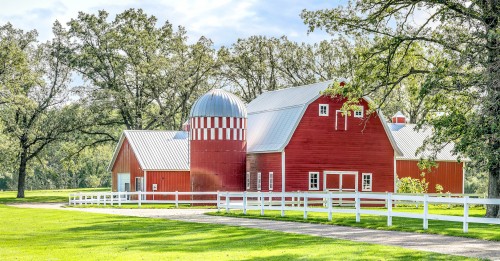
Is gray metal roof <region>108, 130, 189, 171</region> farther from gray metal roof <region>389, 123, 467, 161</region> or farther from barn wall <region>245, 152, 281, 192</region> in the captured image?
gray metal roof <region>389, 123, 467, 161</region>

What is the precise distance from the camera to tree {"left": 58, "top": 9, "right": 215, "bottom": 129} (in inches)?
2921

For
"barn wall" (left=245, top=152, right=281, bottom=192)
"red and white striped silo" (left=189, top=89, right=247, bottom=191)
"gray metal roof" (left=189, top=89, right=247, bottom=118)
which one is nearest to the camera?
"barn wall" (left=245, top=152, right=281, bottom=192)

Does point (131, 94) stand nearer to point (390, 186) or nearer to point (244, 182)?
point (244, 182)

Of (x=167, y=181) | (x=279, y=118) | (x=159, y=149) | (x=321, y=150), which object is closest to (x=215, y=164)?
(x=279, y=118)

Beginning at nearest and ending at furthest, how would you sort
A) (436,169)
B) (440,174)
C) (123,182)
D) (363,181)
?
(363,181), (436,169), (440,174), (123,182)

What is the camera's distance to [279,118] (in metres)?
55.8

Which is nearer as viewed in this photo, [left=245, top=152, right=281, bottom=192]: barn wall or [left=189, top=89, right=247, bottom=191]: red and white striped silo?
[left=245, top=152, right=281, bottom=192]: barn wall

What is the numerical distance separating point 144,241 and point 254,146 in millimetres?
31488

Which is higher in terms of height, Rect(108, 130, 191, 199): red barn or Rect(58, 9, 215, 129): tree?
Rect(58, 9, 215, 129): tree

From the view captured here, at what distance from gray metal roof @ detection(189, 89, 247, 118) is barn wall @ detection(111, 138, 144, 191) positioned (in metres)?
9.76

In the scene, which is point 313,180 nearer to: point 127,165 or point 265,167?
point 265,167

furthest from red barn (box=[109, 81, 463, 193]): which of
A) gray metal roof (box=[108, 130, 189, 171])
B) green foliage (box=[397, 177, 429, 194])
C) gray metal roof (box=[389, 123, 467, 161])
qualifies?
gray metal roof (box=[389, 123, 467, 161])

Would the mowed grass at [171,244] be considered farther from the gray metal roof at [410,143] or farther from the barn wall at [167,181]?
the gray metal roof at [410,143]

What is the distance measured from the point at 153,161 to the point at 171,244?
38.0 m
